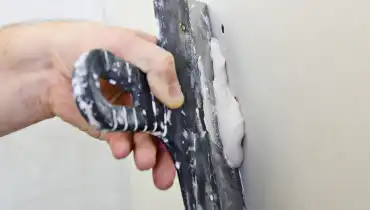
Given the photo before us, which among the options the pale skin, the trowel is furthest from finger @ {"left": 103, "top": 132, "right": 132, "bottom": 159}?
the trowel

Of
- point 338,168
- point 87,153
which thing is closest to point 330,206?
point 338,168

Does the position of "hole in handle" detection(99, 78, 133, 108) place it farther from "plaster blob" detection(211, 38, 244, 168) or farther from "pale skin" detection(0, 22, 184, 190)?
"plaster blob" detection(211, 38, 244, 168)

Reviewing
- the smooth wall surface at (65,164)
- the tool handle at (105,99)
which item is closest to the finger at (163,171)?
the tool handle at (105,99)

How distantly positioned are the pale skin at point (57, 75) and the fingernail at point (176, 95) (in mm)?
47

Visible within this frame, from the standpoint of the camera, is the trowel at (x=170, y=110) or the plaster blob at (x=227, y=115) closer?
the trowel at (x=170, y=110)

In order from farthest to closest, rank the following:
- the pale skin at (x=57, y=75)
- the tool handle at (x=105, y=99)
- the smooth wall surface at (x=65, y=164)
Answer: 1. the smooth wall surface at (x=65, y=164)
2. the pale skin at (x=57, y=75)
3. the tool handle at (x=105, y=99)

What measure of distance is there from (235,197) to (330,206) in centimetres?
15

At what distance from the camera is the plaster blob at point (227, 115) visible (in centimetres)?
56

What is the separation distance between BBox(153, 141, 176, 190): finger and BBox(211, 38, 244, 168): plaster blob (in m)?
0.07

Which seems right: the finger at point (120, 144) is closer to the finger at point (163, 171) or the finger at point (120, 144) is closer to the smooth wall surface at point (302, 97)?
the finger at point (163, 171)

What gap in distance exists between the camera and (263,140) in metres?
0.53

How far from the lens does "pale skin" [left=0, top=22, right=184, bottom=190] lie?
49 centimetres

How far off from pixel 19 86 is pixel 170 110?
246 millimetres

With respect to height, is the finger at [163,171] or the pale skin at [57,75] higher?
the pale skin at [57,75]
